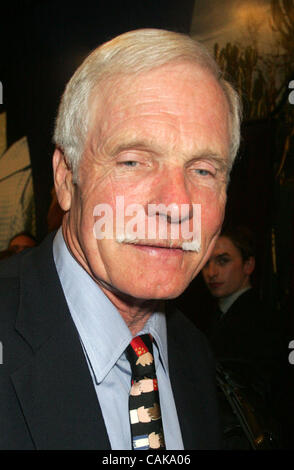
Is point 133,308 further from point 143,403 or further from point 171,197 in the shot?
point 171,197

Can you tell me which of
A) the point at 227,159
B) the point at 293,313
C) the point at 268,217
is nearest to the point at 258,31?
the point at 268,217

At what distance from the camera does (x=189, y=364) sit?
1405mm

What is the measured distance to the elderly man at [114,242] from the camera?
96 centimetres

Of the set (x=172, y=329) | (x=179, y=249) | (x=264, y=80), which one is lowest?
(x=172, y=329)

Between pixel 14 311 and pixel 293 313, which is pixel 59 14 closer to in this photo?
pixel 293 313

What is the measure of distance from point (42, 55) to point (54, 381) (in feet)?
13.8

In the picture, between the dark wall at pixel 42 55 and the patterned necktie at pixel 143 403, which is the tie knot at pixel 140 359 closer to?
the patterned necktie at pixel 143 403

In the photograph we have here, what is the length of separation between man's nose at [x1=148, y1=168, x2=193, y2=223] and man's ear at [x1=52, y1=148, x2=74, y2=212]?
0.27 meters

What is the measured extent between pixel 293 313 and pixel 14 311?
2682mm

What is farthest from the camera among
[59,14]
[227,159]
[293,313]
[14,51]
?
[14,51]

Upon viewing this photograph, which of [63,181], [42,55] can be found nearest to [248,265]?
[63,181]

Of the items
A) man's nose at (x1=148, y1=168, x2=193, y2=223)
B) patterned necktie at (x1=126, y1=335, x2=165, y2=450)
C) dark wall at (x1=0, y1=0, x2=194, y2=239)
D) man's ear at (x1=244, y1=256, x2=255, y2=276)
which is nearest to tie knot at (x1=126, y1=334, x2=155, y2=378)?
patterned necktie at (x1=126, y1=335, x2=165, y2=450)

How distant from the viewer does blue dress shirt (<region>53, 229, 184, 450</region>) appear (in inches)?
41.4

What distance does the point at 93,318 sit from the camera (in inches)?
42.8
